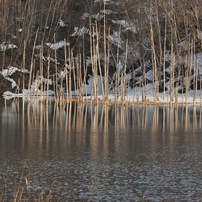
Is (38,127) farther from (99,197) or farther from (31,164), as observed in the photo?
(99,197)

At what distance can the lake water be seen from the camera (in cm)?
1338

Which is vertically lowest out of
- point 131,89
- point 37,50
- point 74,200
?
point 74,200

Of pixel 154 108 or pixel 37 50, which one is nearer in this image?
pixel 154 108

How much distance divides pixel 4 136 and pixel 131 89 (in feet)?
68.3

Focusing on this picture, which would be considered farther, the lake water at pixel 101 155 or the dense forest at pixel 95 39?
the dense forest at pixel 95 39

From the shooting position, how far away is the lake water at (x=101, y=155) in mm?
13383

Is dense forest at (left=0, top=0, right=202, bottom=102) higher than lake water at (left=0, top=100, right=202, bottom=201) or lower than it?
higher

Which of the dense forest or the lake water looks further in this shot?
the dense forest

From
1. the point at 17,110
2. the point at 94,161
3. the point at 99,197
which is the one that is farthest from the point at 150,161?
the point at 17,110

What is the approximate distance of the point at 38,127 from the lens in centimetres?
2491

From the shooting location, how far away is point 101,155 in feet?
59.0

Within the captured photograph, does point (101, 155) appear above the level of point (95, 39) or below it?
below

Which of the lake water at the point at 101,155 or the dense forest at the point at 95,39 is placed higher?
the dense forest at the point at 95,39

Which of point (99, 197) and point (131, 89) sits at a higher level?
point (131, 89)
